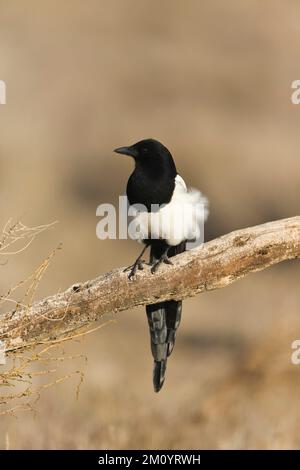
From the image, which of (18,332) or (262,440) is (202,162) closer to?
(262,440)

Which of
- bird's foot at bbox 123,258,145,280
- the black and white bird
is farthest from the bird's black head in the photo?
bird's foot at bbox 123,258,145,280

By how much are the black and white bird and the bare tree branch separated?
0.45 meters

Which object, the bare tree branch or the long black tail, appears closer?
the bare tree branch

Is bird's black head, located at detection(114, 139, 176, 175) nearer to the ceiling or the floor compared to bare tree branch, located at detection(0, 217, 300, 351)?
nearer to the ceiling

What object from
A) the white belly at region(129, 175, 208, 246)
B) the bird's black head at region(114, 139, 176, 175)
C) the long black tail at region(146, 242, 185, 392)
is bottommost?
the long black tail at region(146, 242, 185, 392)

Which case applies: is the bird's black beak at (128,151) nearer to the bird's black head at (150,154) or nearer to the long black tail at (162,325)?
the bird's black head at (150,154)

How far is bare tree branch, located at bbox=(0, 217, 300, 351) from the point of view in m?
3.28

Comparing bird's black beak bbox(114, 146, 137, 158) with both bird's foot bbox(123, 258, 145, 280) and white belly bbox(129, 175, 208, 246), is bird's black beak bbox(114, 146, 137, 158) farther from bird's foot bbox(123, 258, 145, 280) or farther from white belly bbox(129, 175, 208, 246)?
bird's foot bbox(123, 258, 145, 280)

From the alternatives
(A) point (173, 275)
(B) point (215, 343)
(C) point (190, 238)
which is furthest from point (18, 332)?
(B) point (215, 343)

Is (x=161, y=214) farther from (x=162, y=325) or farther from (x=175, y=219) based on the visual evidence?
(x=162, y=325)

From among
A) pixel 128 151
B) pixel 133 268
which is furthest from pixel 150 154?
pixel 133 268

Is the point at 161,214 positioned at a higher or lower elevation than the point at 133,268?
higher

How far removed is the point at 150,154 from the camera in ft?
12.7

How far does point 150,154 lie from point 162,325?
2.26 feet
